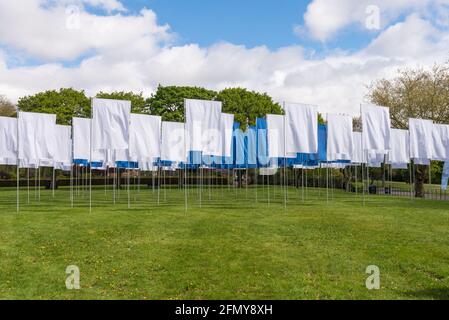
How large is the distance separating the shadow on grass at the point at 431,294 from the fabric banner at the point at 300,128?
515 inches

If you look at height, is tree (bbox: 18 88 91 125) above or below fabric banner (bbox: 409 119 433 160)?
above

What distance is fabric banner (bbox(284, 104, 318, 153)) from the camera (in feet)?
71.5

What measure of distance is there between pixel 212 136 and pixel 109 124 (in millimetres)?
4768

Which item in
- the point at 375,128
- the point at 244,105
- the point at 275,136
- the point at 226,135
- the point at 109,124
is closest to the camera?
the point at 109,124

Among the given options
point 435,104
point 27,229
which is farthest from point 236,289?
point 435,104

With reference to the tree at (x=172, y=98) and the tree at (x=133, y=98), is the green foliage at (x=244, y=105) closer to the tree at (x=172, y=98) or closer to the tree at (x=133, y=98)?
the tree at (x=172, y=98)

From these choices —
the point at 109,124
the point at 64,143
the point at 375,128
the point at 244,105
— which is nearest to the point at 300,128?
the point at 375,128

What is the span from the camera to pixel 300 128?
22.0 metres

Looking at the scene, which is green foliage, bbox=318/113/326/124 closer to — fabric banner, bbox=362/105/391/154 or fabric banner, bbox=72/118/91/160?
fabric banner, bbox=362/105/391/154

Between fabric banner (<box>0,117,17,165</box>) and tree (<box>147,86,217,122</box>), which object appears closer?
fabric banner (<box>0,117,17,165</box>)

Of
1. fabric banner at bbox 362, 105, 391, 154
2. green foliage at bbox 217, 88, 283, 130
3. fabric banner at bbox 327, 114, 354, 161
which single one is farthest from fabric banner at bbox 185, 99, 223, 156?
green foliage at bbox 217, 88, 283, 130

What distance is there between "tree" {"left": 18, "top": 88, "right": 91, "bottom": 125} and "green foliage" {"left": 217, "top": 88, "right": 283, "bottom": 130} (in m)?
18.0

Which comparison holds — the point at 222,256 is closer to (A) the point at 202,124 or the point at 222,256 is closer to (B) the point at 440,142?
(A) the point at 202,124

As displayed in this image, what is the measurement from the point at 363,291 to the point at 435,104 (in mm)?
34359
